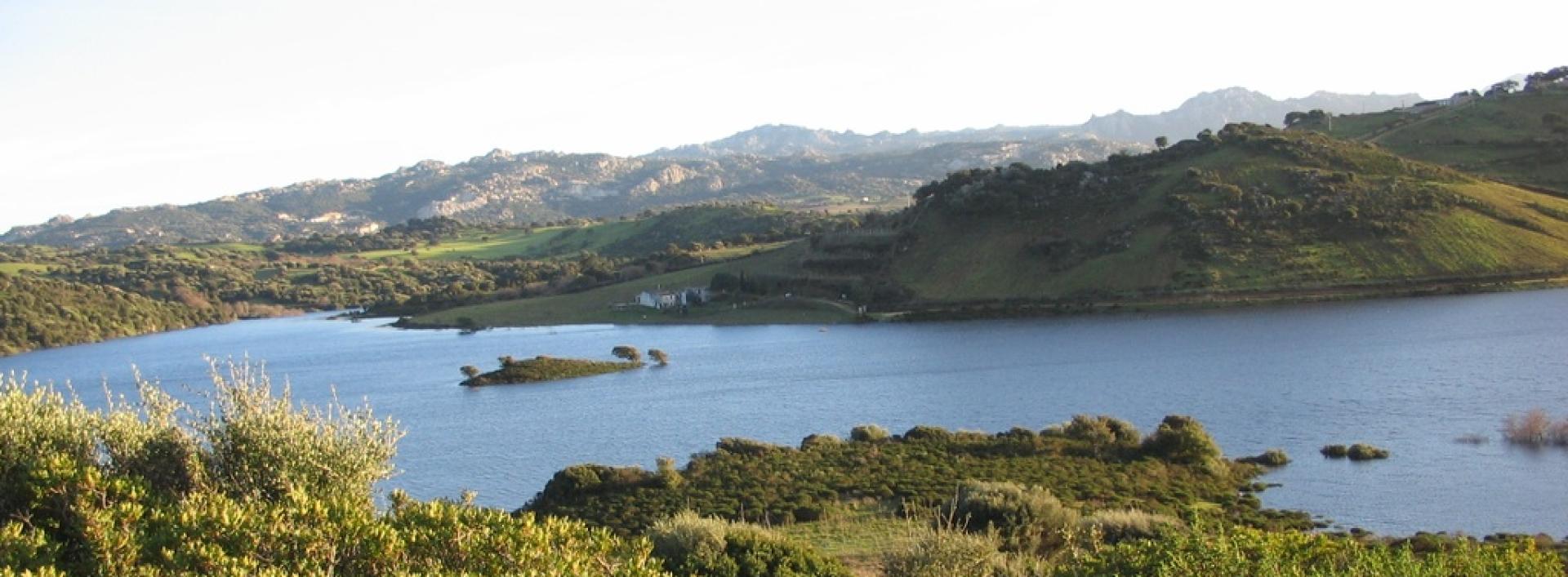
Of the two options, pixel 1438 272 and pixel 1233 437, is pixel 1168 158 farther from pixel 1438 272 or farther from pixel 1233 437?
pixel 1233 437

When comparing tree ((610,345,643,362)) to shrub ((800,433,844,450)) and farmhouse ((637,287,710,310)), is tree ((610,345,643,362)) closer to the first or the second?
farmhouse ((637,287,710,310))

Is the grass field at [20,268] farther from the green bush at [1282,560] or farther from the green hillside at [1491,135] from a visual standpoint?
the green bush at [1282,560]

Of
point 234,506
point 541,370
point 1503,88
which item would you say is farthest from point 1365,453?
point 1503,88

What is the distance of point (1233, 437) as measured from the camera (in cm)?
5109

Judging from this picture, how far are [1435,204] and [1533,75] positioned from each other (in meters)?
73.9

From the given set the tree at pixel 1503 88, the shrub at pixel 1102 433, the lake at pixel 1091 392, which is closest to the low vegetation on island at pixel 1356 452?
the lake at pixel 1091 392

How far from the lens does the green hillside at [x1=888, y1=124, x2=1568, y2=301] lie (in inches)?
3930

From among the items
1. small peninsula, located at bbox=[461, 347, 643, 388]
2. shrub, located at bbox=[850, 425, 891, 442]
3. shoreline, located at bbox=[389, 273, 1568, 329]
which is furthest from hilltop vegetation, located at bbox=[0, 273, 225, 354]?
shrub, located at bbox=[850, 425, 891, 442]

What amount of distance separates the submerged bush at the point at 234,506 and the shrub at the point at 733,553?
11.3ft

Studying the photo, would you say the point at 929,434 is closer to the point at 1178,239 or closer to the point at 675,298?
the point at 1178,239

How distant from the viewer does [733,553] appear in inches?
967

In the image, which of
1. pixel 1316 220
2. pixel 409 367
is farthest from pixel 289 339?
pixel 1316 220

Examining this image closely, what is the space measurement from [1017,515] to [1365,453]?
19904 mm

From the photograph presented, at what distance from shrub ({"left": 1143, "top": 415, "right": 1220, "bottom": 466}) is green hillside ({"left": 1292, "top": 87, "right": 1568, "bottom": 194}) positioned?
297ft
